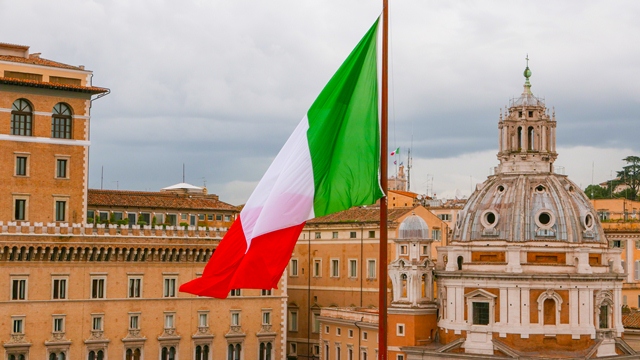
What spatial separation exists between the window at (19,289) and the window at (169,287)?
844 centimetres

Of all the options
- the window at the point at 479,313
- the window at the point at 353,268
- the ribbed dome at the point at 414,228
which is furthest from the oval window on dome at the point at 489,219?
the window at the point at 353,268

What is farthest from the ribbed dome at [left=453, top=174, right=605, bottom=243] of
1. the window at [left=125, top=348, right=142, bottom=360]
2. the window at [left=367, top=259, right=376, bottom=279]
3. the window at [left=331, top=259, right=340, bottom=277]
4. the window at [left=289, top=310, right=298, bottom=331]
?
the window at [left=125, top=348, right=142, bottom=360]

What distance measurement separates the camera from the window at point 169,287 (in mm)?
61875

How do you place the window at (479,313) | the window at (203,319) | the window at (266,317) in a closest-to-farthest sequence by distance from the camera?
the window at (203,319) → the window at (266,317) → the window at (479,313)

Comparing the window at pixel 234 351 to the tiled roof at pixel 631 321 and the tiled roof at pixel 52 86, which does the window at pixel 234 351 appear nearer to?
the tiled roof at pixel 52 86

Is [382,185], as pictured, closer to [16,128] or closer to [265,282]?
[265,282]

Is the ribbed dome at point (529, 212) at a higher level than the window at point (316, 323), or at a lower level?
higher

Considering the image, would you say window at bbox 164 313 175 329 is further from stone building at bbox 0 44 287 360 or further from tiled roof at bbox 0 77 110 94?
tiled roof at bbox 0 77 110 94

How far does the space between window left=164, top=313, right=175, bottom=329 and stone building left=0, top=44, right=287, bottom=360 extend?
0.19 feet

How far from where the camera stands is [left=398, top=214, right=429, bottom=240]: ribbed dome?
224ft

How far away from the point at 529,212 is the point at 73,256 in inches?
1101

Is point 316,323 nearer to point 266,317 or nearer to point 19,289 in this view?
point 266,317

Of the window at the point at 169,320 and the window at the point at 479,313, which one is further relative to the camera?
the window at the point at 479,313

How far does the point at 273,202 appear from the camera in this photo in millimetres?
16609
